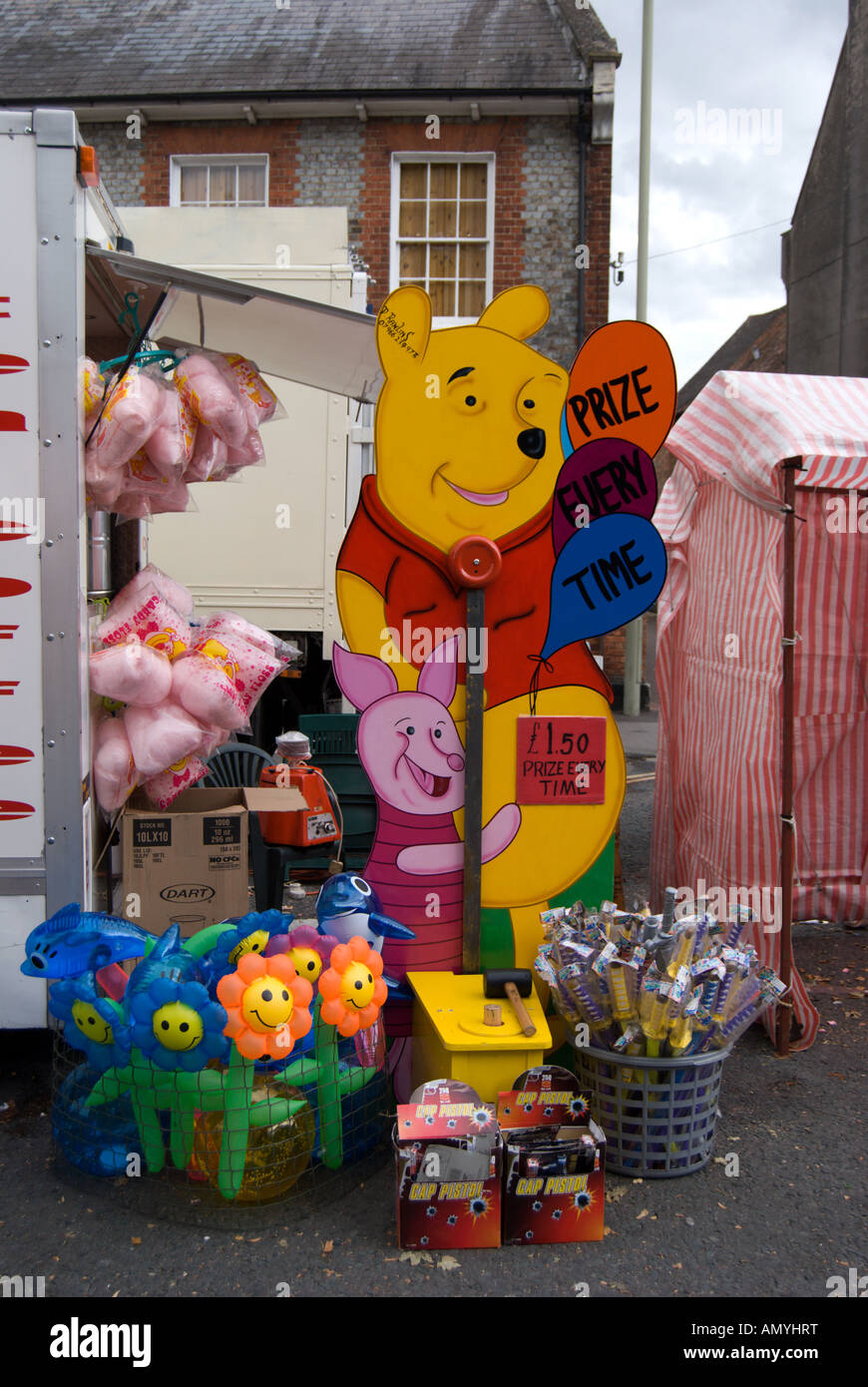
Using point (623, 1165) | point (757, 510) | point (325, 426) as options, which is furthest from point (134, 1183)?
point (325, 426)

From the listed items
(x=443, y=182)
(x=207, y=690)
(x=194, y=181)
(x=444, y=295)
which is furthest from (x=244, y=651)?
(x=194, y=181)

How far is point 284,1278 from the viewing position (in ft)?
8.13

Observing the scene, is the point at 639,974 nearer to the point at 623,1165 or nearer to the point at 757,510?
the point at 623,1165

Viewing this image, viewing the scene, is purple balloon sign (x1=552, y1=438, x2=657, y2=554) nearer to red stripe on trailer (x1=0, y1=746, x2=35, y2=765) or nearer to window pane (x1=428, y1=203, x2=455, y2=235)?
red stripe on trailer (x1=0, y1=746, x2=35, y2=765)

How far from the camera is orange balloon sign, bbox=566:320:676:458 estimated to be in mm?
3195

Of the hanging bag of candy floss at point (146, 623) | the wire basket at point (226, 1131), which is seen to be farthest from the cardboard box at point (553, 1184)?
the hanging bag of candy floss at point (146, 623)

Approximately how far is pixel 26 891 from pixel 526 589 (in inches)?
71.5

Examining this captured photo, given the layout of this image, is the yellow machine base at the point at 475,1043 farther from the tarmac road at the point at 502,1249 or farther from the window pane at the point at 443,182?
the window pane at the point at 443,182

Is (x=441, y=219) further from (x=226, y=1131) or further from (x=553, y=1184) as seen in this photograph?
(x=553, y=1184)

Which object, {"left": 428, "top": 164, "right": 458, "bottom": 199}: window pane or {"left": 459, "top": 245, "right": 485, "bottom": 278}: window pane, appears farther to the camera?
{"left": 459, "top": 245, "right": 485, "bottom": 278}: window pane

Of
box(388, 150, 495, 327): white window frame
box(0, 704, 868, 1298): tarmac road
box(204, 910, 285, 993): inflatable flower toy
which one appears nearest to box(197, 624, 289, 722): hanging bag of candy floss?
box(204, 910, 285, 993): inflatable flower toy

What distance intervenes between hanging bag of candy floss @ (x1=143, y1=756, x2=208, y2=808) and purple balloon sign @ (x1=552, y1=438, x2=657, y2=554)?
153cm

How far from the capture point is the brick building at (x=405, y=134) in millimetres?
11656

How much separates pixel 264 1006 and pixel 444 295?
11062mm
